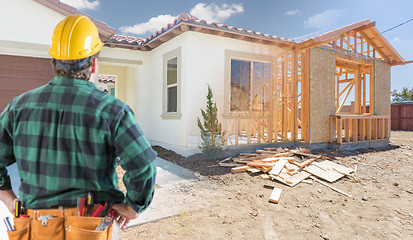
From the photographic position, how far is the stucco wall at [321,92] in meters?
8.72

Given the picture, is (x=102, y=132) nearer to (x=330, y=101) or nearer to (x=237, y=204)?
(x=237, y=204)

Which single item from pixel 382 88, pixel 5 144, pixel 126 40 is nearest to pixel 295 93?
pixel 382 88

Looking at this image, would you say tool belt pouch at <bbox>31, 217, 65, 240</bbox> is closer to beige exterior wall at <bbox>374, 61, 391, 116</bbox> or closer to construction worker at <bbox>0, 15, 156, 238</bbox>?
construction worker at <bbox>0, 15, 156, 238</bbox>

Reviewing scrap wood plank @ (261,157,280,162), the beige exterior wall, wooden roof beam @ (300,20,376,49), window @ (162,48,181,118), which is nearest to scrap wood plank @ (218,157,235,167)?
scrap wood plank @ (261,157,280,162)

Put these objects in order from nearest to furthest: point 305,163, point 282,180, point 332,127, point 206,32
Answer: point 282,180 < point 305,163 < point 206,32 < point 332,127

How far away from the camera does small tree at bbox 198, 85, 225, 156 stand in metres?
6.91

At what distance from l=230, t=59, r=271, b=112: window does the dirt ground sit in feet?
8.54

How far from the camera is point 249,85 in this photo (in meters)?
8.13

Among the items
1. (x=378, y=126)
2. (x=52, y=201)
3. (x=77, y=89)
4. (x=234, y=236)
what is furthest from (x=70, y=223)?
(x=378, y=126)

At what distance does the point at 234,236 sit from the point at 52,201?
246 centimetres

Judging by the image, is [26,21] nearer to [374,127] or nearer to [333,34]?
[333,34]

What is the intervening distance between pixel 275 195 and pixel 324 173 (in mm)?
2168

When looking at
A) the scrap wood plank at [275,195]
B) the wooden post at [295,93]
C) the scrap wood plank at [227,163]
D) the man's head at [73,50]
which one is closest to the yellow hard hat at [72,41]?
the man's head at [73,50]

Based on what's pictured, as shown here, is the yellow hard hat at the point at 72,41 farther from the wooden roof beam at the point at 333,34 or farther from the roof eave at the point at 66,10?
the wooden roof beam at the point at 333,34
